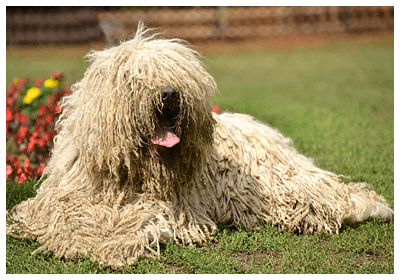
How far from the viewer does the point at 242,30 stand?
1758cm

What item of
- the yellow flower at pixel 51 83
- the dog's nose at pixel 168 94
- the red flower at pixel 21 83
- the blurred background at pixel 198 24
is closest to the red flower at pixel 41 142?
the yellow flower at pixel 51 83

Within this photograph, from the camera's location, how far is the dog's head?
3.30 metres

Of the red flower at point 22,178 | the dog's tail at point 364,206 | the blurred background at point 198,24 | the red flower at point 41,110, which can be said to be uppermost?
the blurred background at point 198,24

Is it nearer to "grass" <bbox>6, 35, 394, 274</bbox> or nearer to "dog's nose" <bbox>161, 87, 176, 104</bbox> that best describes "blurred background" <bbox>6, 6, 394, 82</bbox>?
"grass" <bbox>6, 35, 394, 274</bbox>

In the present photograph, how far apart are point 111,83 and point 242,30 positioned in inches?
578

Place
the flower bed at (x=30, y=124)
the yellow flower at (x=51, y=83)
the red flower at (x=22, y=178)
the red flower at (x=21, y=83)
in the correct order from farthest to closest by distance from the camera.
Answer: the red flower at (x=21, y=83) < the yellow flower at (x=51, y=83) < the flower bed at (x=30, y=124) < the red flower at (x=22, y=178)

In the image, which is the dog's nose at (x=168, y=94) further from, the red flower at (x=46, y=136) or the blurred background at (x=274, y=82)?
the red flower at (x=46, y=136)

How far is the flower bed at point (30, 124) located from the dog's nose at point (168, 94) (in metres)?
2.03

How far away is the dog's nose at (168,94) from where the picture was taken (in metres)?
3.27

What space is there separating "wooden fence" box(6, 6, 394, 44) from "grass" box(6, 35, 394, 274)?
1388mm

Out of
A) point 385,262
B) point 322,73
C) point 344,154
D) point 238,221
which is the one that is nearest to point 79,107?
point 238,221

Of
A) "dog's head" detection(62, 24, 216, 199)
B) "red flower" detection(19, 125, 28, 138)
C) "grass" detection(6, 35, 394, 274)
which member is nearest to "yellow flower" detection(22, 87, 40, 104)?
"red flower" detection(19, 125, 28, 138)

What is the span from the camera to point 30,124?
A: 582 centimetres

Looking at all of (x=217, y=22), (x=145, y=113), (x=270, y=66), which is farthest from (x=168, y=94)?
(x=217, y=22)
